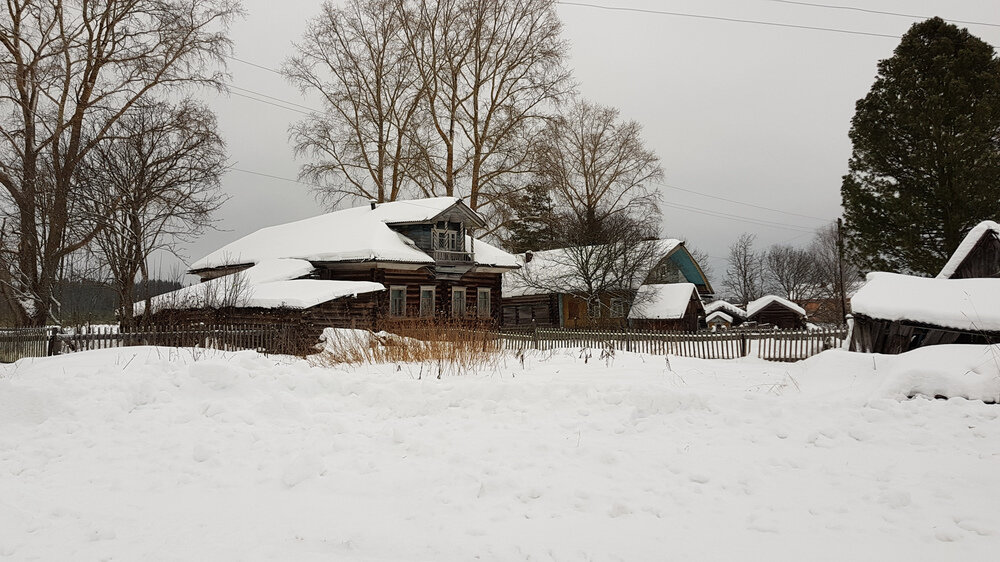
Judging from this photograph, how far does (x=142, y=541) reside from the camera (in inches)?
169

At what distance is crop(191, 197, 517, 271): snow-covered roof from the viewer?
2741 centimetres

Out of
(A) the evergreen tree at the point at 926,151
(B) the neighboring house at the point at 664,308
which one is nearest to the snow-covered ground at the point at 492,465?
(A) the evergreen tree at the point at 926,151

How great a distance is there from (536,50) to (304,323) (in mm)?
22116

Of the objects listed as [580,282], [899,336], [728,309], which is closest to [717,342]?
[899,336]

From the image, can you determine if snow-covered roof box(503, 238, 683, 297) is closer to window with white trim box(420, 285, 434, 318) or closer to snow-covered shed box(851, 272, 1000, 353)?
window with white trim box(420, 285, 434, 318)

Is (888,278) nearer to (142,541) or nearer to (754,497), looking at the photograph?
(754,497)

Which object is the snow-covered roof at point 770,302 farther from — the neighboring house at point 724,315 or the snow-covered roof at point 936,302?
the snow-covered roof at point 936,302

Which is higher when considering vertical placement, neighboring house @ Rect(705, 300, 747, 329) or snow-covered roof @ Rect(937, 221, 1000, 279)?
snow-covered roof @ Rect(937, 221, 1000, 279)

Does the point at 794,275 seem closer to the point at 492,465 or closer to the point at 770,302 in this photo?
the point at 770,302

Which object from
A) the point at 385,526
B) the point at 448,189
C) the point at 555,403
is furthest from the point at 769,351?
the point at 448,189

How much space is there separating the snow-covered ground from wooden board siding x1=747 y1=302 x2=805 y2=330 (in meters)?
34.1

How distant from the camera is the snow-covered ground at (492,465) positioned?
4.27 meters

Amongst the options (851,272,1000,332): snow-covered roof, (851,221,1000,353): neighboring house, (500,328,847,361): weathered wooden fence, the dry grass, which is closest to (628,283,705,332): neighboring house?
(500,328,847,361): weathered wooden fence

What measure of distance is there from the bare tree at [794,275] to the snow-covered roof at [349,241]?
3962 cm
